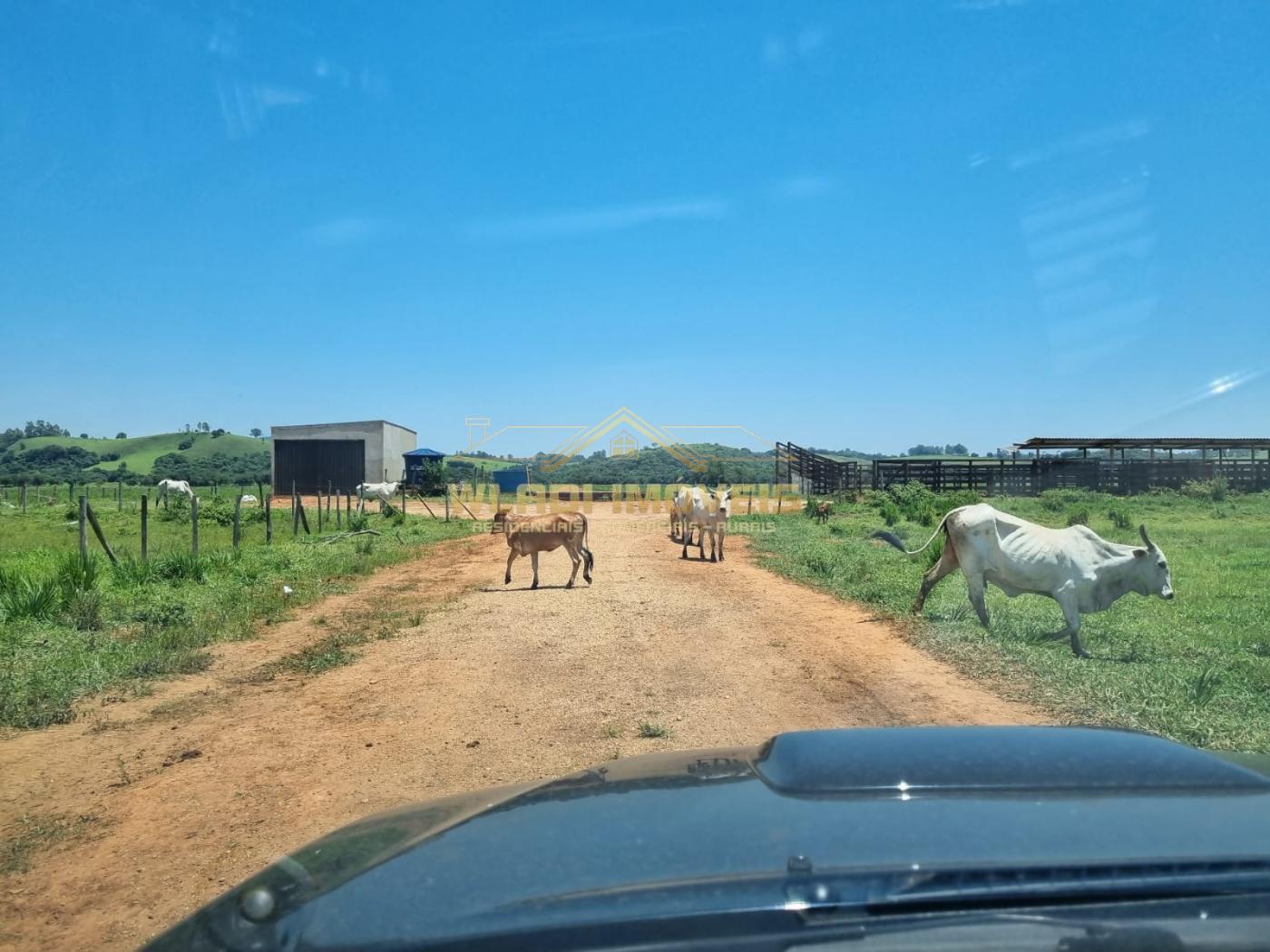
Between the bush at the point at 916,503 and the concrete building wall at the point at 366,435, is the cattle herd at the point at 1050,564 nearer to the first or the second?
the bush at the point at 916,503

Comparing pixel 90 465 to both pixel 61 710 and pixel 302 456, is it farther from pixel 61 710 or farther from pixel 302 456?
pixel 61 710

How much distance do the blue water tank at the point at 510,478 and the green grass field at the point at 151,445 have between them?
61663 mm

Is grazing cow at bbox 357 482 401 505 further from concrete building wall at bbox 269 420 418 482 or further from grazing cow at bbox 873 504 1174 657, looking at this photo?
grazing cow at bbox 873 504 1174 657

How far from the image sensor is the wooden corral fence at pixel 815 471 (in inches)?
1775

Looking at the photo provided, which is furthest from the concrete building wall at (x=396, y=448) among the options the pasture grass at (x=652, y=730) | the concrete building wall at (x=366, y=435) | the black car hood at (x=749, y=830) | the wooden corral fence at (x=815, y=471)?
the black car hood at (x=749, y=830)

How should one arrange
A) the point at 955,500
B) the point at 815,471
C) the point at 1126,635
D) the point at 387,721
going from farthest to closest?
the point at 815,471 < the point at 955,500 < the point at 1126,635 < the point at 387,721

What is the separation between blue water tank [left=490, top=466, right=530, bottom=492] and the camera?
47969mm

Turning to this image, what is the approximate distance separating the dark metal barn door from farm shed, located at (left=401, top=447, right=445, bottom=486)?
98.7 inches

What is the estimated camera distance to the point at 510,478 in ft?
160

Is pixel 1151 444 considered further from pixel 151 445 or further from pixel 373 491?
pixel 151 445

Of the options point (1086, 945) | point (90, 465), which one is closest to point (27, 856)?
point (1086, 945)

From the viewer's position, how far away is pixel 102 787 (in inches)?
236

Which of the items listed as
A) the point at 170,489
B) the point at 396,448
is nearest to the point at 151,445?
the point at 396,448

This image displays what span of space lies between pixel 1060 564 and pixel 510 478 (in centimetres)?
4005
